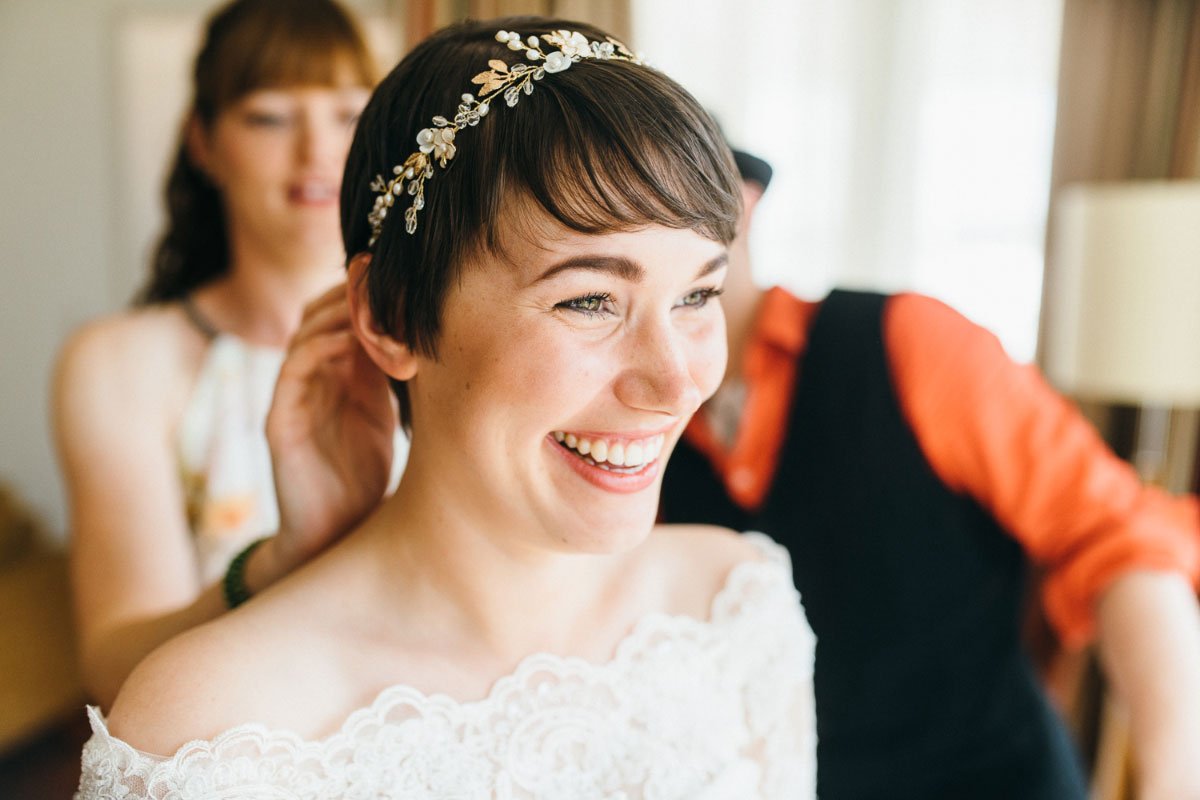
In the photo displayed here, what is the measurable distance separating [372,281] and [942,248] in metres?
3.15

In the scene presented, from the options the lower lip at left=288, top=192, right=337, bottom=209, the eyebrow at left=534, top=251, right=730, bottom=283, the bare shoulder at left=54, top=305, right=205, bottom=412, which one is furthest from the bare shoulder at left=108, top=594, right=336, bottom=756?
the lower lip at left=288, top=192, right=337, bottom=209

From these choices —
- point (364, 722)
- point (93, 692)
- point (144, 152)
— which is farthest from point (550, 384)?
point (144, 152)

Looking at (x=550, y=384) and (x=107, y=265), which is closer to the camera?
(x=550, y=384)

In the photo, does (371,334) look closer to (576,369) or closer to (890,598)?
(576,369)

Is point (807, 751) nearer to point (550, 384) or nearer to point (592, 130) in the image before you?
point (550, 384)

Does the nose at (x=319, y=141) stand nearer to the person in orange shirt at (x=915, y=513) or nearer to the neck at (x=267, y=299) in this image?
the neck at (x=267, y=299)

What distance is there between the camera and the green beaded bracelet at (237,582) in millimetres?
1236

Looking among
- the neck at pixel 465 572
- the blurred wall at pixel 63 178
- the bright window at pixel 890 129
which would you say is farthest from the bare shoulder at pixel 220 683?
the blurred wall at pixel 63 178

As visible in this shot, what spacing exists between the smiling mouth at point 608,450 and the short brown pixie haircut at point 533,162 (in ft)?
0.61

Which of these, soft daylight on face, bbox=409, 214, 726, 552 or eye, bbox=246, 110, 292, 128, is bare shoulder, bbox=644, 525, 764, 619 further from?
eye, bbox=246, 110, 292, 128

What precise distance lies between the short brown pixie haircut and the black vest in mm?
893

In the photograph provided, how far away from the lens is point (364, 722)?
40.9 inches

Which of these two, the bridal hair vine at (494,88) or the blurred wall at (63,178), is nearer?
the bridal hair vine at (494,88)

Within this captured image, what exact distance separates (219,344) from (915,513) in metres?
1.39
